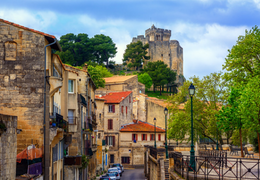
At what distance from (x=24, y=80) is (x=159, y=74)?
10820cm

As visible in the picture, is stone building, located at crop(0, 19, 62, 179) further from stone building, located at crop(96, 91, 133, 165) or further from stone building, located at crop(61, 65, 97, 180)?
stone building, located at crop(96, 91, 133, 165)

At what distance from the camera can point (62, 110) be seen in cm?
2706

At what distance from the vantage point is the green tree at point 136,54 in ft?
446

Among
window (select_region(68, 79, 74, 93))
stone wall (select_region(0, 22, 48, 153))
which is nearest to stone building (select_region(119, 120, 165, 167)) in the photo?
window (select_region(68, 79, 74, 93))

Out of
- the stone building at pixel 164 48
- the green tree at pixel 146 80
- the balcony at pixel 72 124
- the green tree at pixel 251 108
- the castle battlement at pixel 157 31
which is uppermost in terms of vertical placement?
the castle battlement at pixel 157 31

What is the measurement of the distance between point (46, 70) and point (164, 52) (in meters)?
137

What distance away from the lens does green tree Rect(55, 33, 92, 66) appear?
109 m

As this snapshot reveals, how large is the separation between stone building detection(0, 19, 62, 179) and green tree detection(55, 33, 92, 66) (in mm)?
89403

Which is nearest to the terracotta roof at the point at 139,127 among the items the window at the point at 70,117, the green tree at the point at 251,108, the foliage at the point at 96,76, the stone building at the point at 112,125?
the stone building at the point at 112,125

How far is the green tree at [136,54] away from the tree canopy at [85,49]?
52.5 ft

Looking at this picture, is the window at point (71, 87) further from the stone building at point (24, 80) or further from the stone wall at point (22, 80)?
the stone wall at point (22, 80)

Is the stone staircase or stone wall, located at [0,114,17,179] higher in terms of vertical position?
stone wall, located at [0,114,17,179]

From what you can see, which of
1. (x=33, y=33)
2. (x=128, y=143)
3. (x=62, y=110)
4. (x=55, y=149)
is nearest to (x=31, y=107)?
(x=33, y=33)

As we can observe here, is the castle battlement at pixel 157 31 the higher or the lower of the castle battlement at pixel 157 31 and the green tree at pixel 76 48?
the higher
